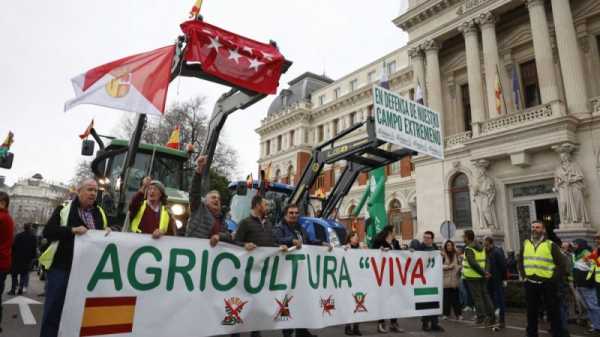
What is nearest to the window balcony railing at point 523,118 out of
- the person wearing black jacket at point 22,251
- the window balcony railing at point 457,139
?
the window balcony railing at point 457,139

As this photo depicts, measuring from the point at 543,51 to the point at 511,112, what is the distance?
2.99 meters

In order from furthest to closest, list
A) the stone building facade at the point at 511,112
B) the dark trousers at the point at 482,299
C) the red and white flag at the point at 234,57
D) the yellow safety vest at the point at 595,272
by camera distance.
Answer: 1. the stone building facade at the point at 511,112
2. the dark trousers at the point at 482,299
3. the yellow safety vest at the point at 595,272
4. the red and white flag at the point at 234,57

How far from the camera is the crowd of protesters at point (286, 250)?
391cm

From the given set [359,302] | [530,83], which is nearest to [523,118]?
[530,83]

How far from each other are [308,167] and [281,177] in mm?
34386

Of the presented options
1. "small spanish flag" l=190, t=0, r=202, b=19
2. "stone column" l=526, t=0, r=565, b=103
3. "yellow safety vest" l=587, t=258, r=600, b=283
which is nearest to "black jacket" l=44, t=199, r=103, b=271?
"small spanish flag" l=190, t=0, r=202, b=19

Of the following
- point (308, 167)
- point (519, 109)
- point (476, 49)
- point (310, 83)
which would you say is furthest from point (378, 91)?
point (310, 83)

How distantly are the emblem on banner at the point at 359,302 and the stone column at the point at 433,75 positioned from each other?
59.7 feet

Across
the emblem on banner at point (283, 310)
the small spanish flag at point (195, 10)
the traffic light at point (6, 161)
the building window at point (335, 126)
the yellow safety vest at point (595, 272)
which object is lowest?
the emblem on banner at point (283, 310)

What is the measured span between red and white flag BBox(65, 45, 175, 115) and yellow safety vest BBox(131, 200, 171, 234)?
54.2 inches

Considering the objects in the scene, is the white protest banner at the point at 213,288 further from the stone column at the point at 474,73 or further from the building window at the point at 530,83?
the building window at the point at 530,83

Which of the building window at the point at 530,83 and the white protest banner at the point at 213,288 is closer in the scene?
the white protest banner at the point at 213,288

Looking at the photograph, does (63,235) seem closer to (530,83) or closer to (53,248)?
(53,248)

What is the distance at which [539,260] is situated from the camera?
623cm
